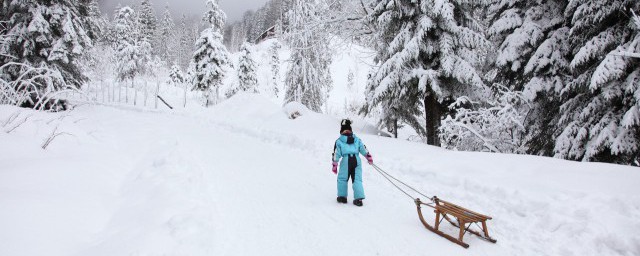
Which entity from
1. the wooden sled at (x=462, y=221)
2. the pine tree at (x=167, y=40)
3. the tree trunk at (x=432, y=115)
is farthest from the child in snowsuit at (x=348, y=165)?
the pine tree at (x=167, y=40)

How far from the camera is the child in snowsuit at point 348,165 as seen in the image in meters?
6.22

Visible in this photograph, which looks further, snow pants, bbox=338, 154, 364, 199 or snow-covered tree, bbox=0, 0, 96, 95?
snow-covered tree, bbox=0, 0, 96, 95

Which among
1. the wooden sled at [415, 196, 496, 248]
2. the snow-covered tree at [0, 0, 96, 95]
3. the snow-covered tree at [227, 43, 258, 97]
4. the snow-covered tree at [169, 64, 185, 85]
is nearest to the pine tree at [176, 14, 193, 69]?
the snow-covered tree at [169, 64, 185, 85]

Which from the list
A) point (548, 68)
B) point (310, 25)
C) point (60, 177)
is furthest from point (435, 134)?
point (60, 177)

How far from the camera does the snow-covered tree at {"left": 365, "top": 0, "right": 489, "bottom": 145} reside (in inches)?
400

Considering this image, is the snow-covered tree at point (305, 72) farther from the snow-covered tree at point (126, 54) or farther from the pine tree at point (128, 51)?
the snow-covered tree at point (126, 54)

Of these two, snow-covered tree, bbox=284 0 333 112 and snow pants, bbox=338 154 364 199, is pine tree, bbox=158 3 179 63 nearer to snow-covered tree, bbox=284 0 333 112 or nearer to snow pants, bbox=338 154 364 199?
snow-covered tree, bbox=284 0 333 112

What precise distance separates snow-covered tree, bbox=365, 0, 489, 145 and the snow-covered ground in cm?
245

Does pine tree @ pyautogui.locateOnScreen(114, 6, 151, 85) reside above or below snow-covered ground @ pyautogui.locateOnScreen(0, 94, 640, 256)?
above

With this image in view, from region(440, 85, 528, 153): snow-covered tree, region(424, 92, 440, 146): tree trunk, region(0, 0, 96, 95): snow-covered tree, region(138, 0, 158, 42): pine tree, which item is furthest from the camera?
region(138, 0, 158, 42): pine tree

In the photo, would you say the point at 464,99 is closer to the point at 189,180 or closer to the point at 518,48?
the point at 518,48

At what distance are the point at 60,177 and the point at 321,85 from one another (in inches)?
827

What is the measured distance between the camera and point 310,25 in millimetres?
12945

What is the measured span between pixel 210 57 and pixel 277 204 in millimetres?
31001
